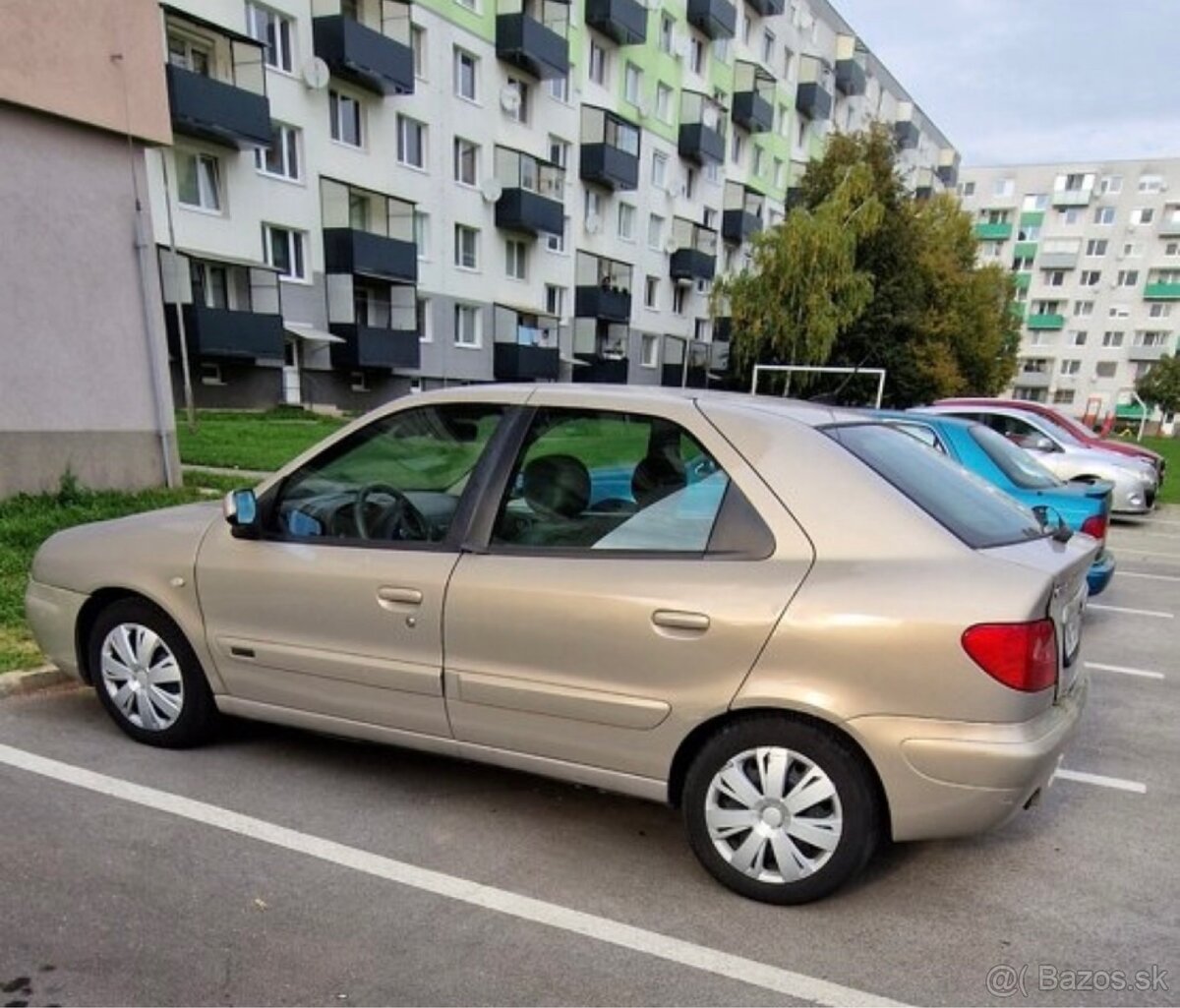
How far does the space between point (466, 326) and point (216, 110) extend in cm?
1061

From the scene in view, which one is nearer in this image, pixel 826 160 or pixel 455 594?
pixel 455 594

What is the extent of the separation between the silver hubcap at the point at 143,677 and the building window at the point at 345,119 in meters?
21.4

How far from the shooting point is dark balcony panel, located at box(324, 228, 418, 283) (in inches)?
840

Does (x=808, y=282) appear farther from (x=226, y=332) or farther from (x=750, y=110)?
(x=226, y=332)

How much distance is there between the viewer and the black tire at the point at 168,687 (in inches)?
135

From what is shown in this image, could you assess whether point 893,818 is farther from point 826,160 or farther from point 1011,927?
point 826,160

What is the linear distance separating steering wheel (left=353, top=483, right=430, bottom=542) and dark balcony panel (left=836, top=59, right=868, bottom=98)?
53.8 meters

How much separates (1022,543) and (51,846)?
3.47 meters

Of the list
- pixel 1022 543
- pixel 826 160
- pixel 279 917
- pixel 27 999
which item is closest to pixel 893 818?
pixel 1022 543

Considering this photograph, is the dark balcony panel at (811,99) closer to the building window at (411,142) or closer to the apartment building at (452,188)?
the apartment building at (452,188)

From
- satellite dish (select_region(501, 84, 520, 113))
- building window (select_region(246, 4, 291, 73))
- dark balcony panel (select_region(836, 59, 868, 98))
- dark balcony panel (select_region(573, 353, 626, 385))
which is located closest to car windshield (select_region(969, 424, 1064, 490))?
building window (select_region(246, 4, 291, 73))

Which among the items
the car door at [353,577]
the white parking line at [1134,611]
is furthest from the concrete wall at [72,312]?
the white parking line at [1134,611]

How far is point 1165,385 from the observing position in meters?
53.6

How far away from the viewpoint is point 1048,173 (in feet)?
223
